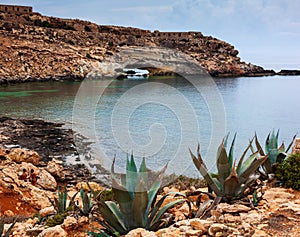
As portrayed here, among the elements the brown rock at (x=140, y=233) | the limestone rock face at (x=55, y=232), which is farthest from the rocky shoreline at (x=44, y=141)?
the brown rock at (x=140, y=233)

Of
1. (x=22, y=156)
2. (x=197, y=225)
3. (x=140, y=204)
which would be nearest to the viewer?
(x=197, y=225)

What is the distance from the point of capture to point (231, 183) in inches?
144

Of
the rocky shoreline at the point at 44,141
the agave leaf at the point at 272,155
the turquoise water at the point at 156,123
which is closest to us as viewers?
the agave leaf at the point at 272,155

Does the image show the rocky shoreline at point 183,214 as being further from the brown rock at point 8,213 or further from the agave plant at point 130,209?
the agave plant at point 130,209

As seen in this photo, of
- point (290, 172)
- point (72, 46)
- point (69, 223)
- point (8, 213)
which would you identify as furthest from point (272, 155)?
point (72, 46)

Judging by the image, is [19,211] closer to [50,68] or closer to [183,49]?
[50,68]

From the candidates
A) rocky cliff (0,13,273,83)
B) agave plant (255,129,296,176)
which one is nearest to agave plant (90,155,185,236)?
agave plant (255,129,296,176)

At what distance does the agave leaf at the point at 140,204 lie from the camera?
3.14 metres

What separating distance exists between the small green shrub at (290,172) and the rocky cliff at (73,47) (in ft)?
140

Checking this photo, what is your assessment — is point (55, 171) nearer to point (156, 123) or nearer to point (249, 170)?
point (249, 170)

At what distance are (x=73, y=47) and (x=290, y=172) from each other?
53.8m

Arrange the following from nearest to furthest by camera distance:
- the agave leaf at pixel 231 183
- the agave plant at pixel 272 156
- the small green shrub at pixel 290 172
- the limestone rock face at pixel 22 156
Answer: the agave leaf at pixel 231 183, the small green shrub at pixel 290 172, the agave plant at pixel 272 156, the limestone rock face at pixel 22 156

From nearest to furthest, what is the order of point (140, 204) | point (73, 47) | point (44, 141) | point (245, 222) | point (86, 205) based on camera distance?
point (245, 222) < point (140, 204) < point (86, 205) < point (44, 141) < point (73, 47)

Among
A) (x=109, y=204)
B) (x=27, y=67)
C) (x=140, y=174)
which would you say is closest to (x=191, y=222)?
(x=140, y=174)
